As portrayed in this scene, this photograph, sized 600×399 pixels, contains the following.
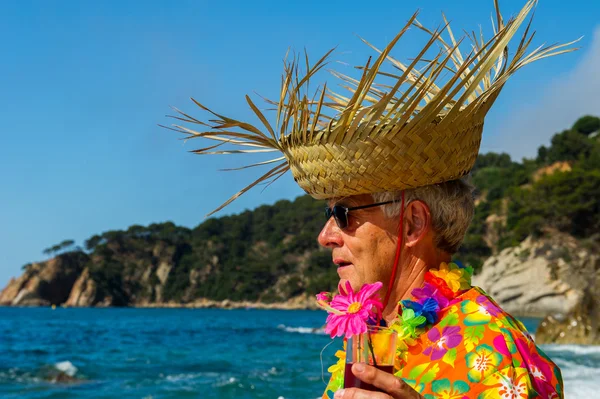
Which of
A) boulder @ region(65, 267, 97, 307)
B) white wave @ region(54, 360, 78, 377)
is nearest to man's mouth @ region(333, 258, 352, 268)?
white wave @ region(54, 360, 78, 377)

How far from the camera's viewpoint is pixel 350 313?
1.64 metres

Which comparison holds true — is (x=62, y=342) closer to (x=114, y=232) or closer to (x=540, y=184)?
(x=540, y=184)

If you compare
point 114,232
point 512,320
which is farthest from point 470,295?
point 114,232

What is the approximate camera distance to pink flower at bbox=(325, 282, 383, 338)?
159 centimetres

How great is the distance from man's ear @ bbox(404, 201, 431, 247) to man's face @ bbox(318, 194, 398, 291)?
0.14 feet

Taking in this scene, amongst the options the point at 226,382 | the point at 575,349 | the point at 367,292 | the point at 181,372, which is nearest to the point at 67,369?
the point at 181,372

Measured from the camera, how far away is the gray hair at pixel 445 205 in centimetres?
219

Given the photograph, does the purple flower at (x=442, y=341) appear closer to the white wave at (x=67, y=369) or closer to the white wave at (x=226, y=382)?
the white wave at (x=226, y=382)

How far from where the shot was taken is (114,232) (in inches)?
5108

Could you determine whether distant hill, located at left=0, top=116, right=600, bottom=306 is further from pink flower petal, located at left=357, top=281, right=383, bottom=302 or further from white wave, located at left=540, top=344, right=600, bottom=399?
pink flower petal, located at left=357, top=281, right=383, bottom=302

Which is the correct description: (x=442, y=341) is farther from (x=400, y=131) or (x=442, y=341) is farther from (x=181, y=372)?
(x=181, y=372)

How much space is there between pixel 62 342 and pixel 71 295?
96.0m

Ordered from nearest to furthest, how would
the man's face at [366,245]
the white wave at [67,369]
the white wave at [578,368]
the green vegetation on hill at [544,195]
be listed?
the man's face at [366,245], the white wave at [578,368], the white wave at [67,369], the green vegetation on hill at [544,195]

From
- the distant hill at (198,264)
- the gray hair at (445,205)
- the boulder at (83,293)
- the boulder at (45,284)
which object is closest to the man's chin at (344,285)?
the gray hair at (445,205)
